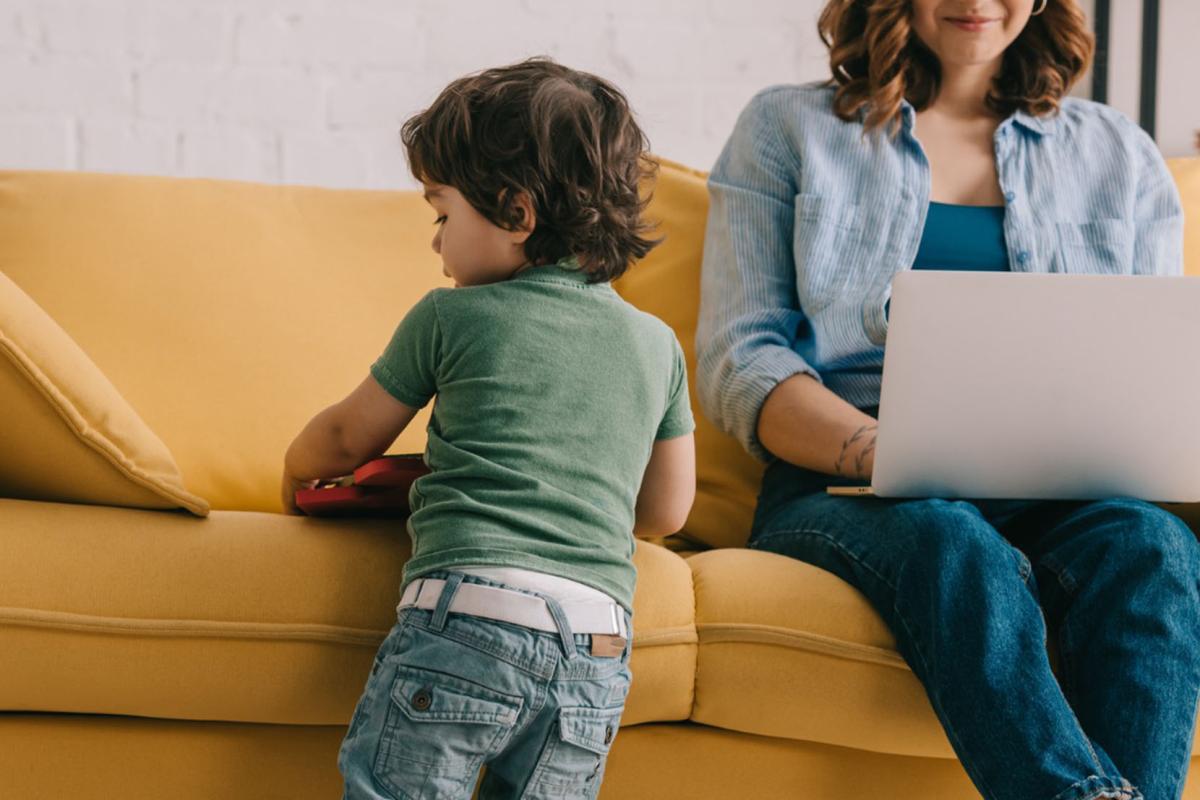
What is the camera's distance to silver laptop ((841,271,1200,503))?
1051 mm

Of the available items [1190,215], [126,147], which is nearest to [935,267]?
[1190,215]

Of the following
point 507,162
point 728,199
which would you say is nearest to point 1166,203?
point 728,199

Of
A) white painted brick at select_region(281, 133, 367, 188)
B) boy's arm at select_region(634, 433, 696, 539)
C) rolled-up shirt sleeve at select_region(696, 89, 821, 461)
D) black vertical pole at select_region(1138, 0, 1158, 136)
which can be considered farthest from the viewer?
black vertical pole at select_region(1138, 0, 1158, 136)

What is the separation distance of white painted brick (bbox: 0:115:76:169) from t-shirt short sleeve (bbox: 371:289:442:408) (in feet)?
4.00

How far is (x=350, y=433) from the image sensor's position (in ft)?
3.58

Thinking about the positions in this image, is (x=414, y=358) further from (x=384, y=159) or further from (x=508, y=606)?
(x=384, y=159)

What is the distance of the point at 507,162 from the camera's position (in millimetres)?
1007

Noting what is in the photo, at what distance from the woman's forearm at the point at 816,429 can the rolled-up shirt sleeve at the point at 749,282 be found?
0.08 ft

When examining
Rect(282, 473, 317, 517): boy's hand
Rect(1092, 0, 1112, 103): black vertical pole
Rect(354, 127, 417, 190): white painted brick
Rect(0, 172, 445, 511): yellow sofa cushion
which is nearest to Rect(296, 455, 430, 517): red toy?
Rect(282, 473, 317, 517): boy's hand

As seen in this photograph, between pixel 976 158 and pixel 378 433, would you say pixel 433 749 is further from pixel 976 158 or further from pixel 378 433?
pixel 976 158

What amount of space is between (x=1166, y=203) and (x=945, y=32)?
357mm

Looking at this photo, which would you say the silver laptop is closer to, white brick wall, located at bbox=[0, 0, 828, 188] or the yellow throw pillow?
the yellow throw pillow

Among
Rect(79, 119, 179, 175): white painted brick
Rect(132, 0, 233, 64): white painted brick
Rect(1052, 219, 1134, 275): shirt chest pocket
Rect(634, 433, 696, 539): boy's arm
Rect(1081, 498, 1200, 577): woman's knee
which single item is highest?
Rect(132, 0, 233, 64): white painted brick

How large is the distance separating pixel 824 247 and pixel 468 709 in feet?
2.68
